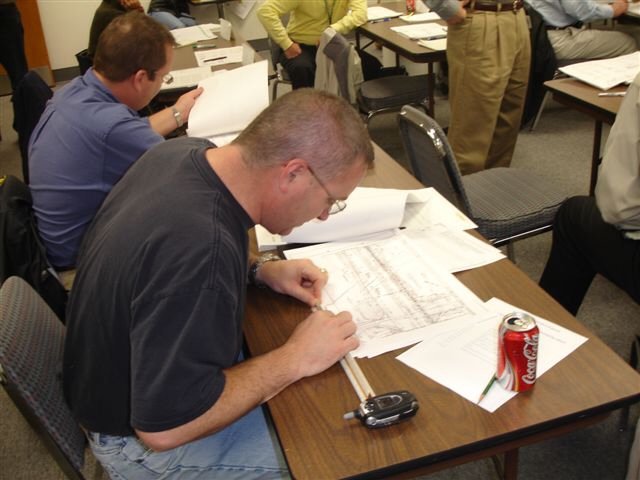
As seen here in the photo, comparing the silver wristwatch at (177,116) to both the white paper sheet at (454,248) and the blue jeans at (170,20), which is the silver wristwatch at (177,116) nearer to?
the white paper sheet at (454,248)

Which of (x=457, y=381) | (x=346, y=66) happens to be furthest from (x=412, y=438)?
(x=346, y=66)

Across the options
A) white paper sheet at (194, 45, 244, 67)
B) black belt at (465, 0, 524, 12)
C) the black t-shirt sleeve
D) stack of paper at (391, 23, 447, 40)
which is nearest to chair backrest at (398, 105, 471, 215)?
Result: the black t-shirt sleeve

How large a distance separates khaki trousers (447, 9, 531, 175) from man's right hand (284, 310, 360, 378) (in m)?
2.17

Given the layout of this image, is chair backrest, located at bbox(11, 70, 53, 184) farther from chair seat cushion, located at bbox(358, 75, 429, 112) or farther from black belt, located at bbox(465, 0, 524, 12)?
black belt, located at bbox(465, 0, 524, 12)

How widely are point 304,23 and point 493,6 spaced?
1.51 metres

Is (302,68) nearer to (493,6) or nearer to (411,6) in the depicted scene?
(411,6)

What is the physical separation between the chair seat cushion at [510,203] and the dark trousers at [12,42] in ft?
11.6

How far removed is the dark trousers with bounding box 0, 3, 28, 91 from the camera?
425 centimetres

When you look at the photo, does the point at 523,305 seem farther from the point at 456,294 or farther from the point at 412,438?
the point at 412,438

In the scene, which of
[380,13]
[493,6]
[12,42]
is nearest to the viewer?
[493,6]

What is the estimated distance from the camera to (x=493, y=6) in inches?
110

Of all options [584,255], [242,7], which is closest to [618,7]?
[584,255]

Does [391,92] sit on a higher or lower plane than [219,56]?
lower

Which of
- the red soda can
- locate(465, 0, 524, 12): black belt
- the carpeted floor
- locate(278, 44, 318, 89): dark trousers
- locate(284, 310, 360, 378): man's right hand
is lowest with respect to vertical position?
the carpeted floor
